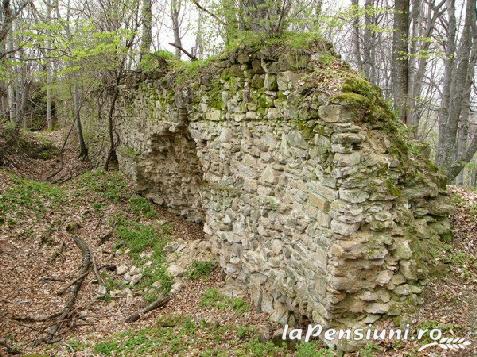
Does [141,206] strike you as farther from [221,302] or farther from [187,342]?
[187,342]

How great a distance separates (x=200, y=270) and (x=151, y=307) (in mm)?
1193

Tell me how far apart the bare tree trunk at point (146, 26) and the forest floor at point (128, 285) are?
3850mm

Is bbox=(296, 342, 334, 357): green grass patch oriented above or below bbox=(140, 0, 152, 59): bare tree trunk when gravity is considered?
below

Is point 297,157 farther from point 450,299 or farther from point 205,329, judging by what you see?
point 205,329

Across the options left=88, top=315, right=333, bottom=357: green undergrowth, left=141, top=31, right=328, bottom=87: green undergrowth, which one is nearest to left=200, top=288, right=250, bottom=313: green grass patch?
left=88, top=315, right=333, bottom=357: green undergrowth

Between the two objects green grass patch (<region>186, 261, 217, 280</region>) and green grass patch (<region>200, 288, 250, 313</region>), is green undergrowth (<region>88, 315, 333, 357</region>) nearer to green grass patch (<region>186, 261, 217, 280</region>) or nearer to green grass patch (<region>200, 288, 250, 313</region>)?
green grass patch (<region>200, 288, 250, 313</region>)

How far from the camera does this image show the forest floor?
4969mm

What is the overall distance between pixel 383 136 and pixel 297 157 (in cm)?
112

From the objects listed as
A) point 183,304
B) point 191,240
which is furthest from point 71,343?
point 191,240

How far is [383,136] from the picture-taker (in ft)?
16.5

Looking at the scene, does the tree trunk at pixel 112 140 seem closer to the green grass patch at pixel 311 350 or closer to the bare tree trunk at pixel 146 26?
the bare tree trunk at pixel 146 26

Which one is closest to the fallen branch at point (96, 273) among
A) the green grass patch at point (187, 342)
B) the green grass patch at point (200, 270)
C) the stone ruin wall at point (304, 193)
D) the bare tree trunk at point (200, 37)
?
the green grass patch at point (200, 270)

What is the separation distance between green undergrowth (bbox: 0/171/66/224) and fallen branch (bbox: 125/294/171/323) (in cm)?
432

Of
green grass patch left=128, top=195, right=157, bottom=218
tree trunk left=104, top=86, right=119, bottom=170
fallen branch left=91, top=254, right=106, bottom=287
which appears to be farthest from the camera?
tree trunk left=104, top=86, right=119, bottom=170
